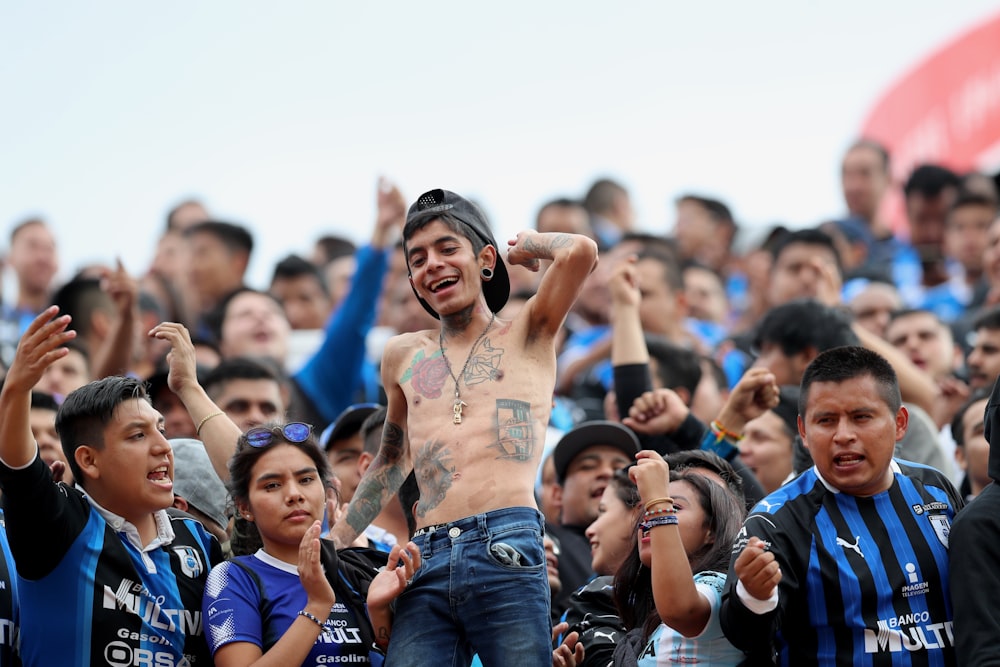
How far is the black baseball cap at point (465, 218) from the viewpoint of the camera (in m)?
5.09

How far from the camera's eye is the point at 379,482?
5.19m

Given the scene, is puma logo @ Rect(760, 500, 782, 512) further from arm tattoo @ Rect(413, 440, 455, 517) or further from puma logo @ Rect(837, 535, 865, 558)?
arm tattoo @ Rect(413, 440, 455, 517)

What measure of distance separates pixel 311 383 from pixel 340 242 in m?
5.65

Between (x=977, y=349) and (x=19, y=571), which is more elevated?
(x=977, y=349)

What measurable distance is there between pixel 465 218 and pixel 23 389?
5.66 feet

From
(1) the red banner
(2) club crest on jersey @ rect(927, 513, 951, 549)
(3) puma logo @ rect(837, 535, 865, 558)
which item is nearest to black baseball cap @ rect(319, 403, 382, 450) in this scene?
(3) puma logo @ rect(837, 535, 865, 558)

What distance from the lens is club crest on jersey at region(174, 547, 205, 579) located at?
507 centimetres

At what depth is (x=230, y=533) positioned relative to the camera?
5414mm

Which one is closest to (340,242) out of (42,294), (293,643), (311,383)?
(42,294)

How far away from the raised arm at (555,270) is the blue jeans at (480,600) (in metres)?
0.78

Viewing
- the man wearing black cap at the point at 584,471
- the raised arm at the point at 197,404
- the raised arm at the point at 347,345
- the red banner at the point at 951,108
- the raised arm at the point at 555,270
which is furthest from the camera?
the red banner at the point at 951,108

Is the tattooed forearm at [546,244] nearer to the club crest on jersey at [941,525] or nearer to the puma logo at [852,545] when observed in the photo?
the puma logo at [852,545]

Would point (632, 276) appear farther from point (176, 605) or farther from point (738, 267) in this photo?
point (738, 267)

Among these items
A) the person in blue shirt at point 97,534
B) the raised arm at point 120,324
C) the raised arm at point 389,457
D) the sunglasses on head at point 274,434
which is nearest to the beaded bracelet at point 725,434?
the raised arm at point 389,457
